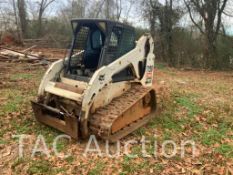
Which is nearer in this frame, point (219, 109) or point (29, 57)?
point (219, 109)

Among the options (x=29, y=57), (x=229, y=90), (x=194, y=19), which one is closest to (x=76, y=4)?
(x=194, y=19)

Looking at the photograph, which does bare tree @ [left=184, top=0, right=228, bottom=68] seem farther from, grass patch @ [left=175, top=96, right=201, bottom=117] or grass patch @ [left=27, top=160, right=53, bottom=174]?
grass patch @ [left=27, top=160, right=53, bottom=174]

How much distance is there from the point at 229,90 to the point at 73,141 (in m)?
6.17

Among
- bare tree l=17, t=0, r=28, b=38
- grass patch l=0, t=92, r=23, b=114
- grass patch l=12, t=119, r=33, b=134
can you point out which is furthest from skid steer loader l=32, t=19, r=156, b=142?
bare tree l=17, t=0, r=28, b=38

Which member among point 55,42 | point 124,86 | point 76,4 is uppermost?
point 76,4

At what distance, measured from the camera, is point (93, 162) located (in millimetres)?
5012

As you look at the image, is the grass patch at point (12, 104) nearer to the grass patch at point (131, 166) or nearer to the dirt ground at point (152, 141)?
the dirt ground at point (152, 141)

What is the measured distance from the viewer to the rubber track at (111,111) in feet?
17.3

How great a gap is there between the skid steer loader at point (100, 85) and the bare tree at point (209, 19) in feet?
37.9

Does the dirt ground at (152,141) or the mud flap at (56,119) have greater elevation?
the mud flap at (56,119)

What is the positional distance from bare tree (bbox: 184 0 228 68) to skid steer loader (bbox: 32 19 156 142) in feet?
37.9

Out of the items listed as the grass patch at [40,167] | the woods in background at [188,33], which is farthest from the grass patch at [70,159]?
the woods in background at [188,33]

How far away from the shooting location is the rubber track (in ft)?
17.3

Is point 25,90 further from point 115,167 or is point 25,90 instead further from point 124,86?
point 115,167
